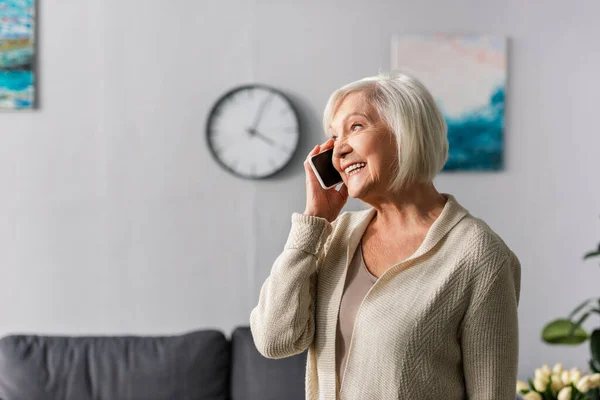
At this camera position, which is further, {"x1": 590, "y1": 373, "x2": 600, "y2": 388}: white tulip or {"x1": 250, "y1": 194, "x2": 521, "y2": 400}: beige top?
{"x1": 590, "y1": 373, "x2": 600, "y2": 388}: white tulip

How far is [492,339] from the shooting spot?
1105 millimetres

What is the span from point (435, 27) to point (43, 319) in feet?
6.89

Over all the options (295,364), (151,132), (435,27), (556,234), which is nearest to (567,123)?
(556,234)

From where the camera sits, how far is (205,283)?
2.88 metres

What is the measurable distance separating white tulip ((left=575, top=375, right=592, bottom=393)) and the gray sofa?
1008mm

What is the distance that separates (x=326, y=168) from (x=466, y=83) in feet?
5.93

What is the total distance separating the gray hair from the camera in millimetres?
1134

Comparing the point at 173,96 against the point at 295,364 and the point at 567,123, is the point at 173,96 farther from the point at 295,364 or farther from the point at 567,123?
the point at 567,123

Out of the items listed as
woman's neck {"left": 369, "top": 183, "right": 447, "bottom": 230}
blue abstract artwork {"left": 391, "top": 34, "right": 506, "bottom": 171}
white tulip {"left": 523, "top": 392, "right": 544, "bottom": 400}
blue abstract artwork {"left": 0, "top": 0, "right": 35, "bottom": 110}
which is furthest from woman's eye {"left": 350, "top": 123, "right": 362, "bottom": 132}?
blue abstract artwork {"left": 0, "top": 0, "right": 35, "bottom": 110}

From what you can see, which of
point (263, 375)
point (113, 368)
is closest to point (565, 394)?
point (263, 375)

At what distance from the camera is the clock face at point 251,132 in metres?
2.85

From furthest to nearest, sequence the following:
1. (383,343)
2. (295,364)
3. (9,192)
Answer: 1. (9,192)
2. (295,364)
3. (383,343)

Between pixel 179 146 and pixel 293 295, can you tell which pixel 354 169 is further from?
pixel 179 146

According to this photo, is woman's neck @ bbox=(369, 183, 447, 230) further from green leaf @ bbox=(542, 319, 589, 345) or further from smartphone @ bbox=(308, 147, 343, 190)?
green leaf @ bbox=(542, 319, 589, 345)
